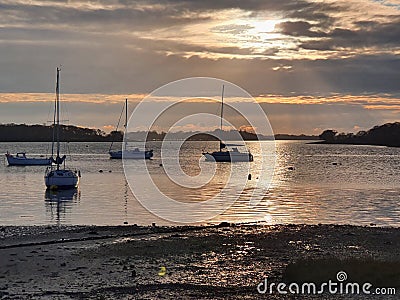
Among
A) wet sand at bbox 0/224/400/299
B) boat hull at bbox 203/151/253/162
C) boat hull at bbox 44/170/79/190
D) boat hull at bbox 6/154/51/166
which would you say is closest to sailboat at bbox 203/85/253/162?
boat hull at bbox 203/151/253/162

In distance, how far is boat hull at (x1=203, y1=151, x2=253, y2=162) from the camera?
127 m

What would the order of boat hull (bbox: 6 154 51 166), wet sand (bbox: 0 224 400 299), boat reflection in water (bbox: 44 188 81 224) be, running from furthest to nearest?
boat hull (bbox: 6 154 51 166) → boat reflection in water (bbox: 44 188 81 224) → wet sand (bbox: 0 224 400 299)

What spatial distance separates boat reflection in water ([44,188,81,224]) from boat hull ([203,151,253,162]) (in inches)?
2622

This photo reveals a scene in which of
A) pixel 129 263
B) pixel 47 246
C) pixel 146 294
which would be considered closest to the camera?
pixel 146 294

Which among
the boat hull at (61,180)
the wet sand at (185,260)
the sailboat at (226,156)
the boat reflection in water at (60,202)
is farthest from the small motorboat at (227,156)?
the wet sand at (185,260)

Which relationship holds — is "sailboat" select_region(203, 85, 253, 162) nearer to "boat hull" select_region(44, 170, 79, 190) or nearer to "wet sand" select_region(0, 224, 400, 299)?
"boat hull" select_region(44, 170, 79, 190)

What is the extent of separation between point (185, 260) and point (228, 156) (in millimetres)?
109784

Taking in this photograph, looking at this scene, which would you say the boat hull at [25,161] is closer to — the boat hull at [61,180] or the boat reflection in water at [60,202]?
the boat hull at [61,180]

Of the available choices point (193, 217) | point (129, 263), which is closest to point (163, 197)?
point (193, 217)

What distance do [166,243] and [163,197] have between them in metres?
31.4

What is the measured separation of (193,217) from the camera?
1526 inches

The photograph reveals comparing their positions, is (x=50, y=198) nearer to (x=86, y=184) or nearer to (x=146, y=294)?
(x=86, y=184)

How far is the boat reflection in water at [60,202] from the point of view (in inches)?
1591

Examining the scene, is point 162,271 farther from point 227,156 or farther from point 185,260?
point 227,156
